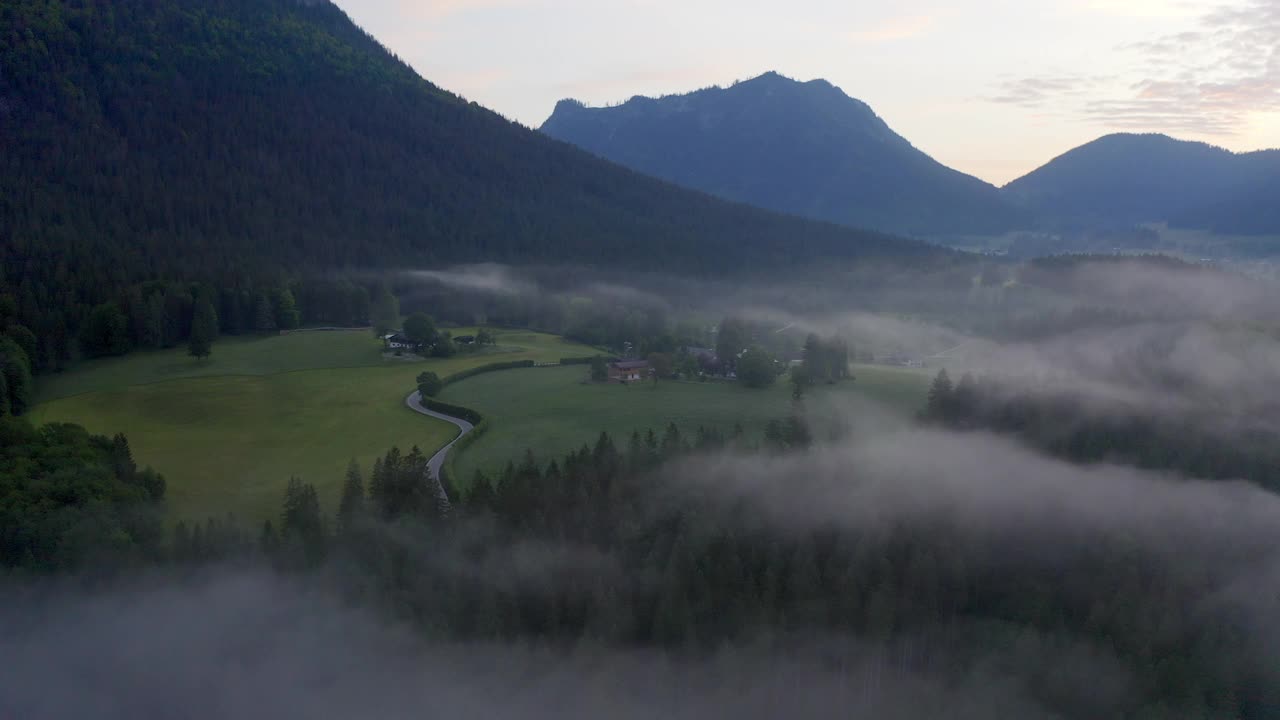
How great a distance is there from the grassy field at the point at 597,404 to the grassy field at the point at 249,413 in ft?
12.4

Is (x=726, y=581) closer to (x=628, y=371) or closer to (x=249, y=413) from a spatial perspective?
(x=249, y=413)

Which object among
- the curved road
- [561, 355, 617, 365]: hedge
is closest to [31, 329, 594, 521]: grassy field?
the curved road

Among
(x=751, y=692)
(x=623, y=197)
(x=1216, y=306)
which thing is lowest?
(x=751, y=692)

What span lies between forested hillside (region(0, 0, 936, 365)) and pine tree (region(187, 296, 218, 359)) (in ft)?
19.4

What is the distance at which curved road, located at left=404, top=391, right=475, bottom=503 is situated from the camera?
39706mm

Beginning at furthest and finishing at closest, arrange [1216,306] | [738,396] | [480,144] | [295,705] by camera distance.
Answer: [480,144]
[1216,306]
[738,396]
[295,705]

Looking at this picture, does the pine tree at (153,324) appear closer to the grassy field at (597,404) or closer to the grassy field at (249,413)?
the grassy field at (249,413)

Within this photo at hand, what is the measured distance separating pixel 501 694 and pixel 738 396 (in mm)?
33149

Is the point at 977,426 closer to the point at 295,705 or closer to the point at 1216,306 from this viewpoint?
the point at 295,705

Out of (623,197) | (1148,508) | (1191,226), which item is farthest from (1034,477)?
(1191,226)

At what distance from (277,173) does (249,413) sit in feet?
243

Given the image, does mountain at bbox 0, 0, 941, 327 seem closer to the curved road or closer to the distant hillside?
the curved road

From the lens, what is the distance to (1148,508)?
3397cm

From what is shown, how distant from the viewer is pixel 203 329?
62.9 meters
